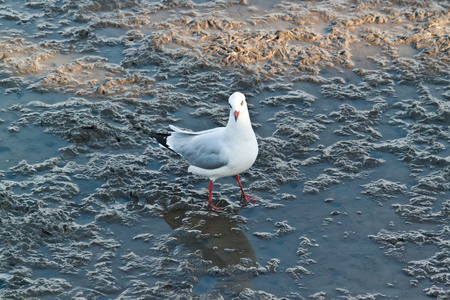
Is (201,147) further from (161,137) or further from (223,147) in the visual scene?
(161,137)

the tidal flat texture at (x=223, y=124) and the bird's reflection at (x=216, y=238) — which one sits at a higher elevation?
the tidal flat texture at (x=223, y=124)

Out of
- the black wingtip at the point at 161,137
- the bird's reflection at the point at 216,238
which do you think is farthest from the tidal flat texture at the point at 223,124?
the black wingtip at the point at 161,137

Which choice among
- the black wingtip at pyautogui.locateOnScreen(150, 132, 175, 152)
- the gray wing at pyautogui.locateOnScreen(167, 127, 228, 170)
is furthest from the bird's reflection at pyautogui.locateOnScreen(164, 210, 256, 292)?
the black wingtip at pyautogui.locateOnScreen(150, 132, 175, 152)

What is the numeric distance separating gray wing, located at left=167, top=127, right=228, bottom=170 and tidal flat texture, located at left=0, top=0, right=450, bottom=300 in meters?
0.48

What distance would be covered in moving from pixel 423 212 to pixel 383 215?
483 millimetres

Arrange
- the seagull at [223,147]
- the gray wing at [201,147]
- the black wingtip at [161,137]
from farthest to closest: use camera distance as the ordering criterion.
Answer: the black wingtip at [161,137] < the gray wing at [201,147] < the seagull at [223,147]

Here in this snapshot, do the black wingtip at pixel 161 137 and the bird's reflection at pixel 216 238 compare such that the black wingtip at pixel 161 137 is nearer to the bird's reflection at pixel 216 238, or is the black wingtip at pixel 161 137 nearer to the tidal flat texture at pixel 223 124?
the tidal flat texture at pixel 223 124

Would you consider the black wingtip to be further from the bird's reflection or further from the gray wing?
the bird's reflection

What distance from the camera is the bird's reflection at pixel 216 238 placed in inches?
250

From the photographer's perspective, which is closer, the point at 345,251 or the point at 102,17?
the point at 345,251

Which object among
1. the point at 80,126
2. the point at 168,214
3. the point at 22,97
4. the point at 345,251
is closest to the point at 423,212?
the point at 345,251

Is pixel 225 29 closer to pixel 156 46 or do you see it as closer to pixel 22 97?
pixel 156 46

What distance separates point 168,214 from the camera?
23.1ft

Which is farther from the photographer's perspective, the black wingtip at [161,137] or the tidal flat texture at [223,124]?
the black wingtip at [161,137]
